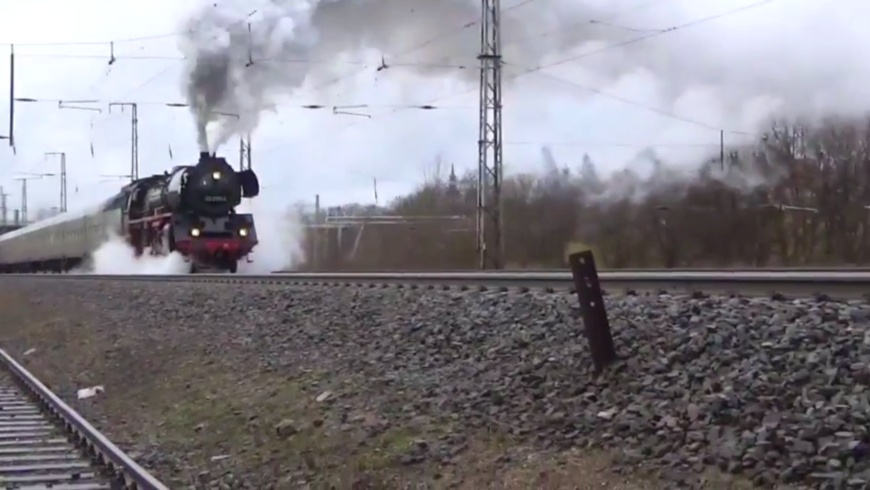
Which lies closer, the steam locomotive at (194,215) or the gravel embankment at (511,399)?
the gravel embankment at (511,399)

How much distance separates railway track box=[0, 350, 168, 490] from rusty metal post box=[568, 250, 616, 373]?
3555 mm

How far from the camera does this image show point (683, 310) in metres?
9.20

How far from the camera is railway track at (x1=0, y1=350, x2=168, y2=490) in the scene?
8.56m

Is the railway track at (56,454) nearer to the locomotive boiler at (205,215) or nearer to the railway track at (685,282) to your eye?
the railway track at (685,282)

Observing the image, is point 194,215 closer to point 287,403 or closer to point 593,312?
point 287,403

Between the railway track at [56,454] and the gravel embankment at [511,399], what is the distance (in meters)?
0.46

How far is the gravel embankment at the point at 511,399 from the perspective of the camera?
655 centimetres

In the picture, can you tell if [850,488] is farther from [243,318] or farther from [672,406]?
[243,318]

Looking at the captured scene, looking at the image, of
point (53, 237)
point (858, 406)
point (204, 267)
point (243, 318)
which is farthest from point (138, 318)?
point (53, 237)

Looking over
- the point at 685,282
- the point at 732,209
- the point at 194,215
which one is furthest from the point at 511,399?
the point at 194,215

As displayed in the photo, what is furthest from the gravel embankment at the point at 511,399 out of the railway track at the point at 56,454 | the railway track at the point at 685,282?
the railway track at the point at 685,282

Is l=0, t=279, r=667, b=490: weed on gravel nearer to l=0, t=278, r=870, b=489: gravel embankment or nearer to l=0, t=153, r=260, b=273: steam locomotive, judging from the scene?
l=0, t=278, r=870, b=489: gravel embankment

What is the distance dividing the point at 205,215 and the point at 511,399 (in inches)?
935

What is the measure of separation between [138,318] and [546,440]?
15.5m
